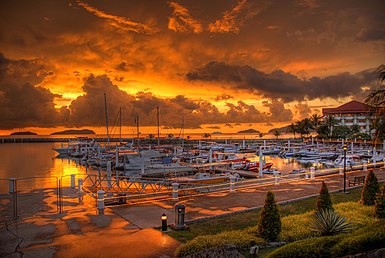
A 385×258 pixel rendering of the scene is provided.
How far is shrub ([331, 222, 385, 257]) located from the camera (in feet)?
28.4

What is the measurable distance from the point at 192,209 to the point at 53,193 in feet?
32.7

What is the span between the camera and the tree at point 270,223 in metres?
11.8

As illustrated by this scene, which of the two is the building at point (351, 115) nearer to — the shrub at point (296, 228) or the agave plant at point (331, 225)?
the shrub at point (296, 228)

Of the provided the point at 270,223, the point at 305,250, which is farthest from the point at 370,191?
the point at 305,250

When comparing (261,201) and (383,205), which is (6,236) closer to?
(261,201)

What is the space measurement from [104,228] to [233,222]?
5.57 meters

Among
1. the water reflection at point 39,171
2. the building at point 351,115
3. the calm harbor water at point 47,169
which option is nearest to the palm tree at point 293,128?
the building at point 351,115

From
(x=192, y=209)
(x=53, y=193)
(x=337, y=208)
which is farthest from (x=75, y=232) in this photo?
(x=337, y=208)

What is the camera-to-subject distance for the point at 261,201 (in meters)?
18.5

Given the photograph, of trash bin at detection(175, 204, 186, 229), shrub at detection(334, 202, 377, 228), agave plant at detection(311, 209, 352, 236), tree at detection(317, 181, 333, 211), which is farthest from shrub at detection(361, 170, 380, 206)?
trash bin at detection(175, 204, 186, 229)

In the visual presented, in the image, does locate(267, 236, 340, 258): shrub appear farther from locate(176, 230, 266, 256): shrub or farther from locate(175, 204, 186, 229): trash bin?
locate(175, 204, 186, 229): trash bin

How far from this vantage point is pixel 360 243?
8.80 meters

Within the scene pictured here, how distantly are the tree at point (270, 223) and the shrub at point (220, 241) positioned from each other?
0.36 meters

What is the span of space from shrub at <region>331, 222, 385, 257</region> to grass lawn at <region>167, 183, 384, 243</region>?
513cm
